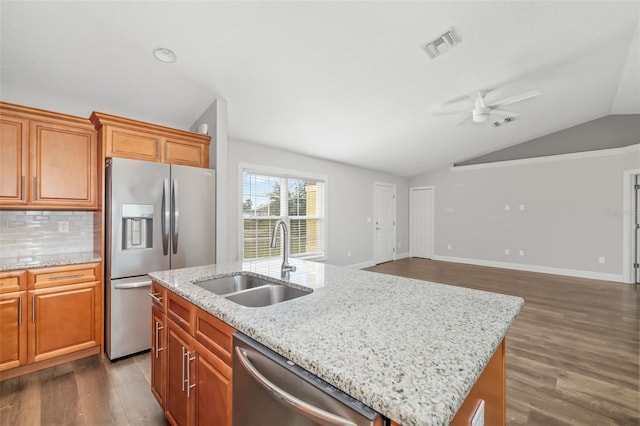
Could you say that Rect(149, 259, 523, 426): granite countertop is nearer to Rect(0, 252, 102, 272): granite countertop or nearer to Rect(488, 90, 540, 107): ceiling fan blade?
Rect(0, 252, 102, 272): granite countertop

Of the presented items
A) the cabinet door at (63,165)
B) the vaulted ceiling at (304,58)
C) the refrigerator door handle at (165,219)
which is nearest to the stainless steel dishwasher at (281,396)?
the refrigerator door handle at (165,219)

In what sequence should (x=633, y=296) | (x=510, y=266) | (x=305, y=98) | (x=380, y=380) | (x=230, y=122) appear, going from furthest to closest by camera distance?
(x=510, y=266) → (x=633, y=296) → (x=230, y=122) → (x=305, y=98) → (x=380, y=380)

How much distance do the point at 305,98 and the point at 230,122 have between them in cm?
109

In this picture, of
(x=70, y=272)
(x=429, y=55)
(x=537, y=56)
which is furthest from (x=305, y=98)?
(x=70, y=272)

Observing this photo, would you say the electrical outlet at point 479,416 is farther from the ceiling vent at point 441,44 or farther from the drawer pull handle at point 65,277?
the drawer pull handle at point 65,277

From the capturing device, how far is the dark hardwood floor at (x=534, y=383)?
173 centimetres

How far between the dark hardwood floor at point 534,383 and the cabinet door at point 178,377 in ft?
1.30

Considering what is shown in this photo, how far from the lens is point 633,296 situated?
4125 mm

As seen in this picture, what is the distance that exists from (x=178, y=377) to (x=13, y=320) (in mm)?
1719

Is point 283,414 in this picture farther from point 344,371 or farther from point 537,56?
point 537,56

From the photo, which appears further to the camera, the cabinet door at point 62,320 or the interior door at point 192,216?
the interior door at point 192,216

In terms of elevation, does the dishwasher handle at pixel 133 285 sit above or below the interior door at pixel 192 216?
below

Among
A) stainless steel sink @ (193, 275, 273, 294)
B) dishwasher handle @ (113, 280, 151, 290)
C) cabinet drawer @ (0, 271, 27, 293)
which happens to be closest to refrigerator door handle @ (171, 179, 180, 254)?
dishwasher handle @ (113, 280, 151, 290)

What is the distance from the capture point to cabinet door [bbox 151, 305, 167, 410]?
5.22 ft
